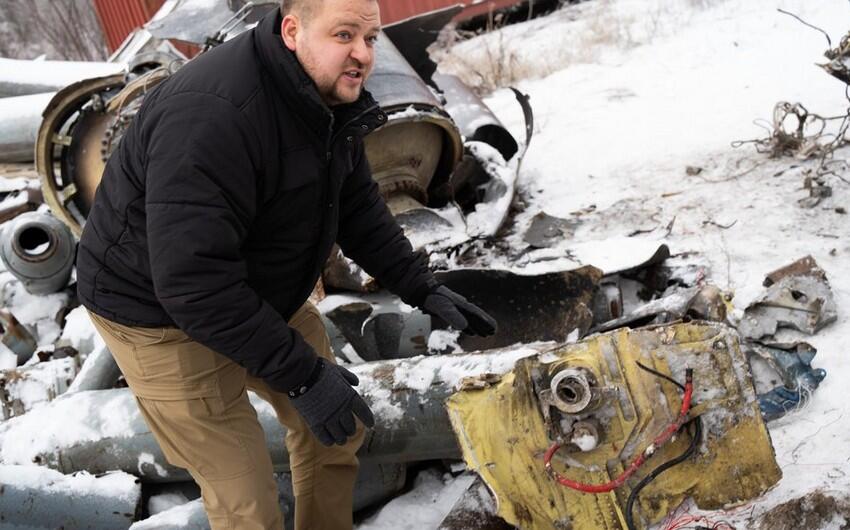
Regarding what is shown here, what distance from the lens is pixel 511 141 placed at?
5.52 meters

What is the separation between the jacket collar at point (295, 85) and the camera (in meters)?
1.80

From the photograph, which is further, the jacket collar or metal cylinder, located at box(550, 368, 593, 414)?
metal cylinder, located at box(550, 368, 593, 414)

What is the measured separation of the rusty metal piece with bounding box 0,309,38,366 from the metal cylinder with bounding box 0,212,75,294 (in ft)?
0.99

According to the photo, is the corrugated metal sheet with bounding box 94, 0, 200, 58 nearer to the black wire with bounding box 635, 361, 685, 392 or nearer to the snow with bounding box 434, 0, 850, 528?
the snow with bounding box 434, 0, 850, 528

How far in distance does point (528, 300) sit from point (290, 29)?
2.02 meters


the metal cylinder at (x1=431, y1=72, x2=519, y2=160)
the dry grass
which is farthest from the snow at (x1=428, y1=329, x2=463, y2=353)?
the dry grass

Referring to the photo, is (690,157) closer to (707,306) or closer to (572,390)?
(707,306)

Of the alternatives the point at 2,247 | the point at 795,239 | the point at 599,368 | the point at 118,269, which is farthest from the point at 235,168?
the point at 2,247

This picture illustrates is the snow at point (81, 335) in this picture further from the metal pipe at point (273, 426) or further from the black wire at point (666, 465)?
the black wire at point (666, 465)

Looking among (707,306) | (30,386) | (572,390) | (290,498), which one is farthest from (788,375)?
(30,386)

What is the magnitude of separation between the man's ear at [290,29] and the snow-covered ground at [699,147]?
178 centimetres

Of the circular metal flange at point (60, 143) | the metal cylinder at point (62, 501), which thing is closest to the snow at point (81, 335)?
the circular metal flange at point (60, 143)

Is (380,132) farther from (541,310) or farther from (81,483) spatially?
(81,483)

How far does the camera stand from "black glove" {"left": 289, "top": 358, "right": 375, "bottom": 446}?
6.32ft
